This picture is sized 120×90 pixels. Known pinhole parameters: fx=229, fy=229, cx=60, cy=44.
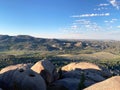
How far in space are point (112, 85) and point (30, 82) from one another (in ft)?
54.1

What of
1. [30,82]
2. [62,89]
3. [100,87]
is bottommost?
[62,89]

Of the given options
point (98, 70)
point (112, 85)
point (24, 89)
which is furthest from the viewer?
point (98, 70)

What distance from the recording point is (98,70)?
57.0 metres

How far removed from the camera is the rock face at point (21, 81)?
34000mm

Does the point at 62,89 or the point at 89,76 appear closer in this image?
the point at 62,89

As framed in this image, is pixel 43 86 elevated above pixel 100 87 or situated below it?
below

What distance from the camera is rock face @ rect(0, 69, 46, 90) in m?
34.0

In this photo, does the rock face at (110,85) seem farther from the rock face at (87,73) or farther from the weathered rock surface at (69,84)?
the rock face at (87,73)

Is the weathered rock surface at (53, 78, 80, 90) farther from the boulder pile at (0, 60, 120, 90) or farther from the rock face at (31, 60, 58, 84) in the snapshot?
the rock face at (31, 60, 58, 84)

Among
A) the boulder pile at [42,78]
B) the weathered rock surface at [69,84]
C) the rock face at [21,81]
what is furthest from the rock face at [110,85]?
the weathered rock surface at [69,84]

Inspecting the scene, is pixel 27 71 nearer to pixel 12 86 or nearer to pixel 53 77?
pixel 12 86

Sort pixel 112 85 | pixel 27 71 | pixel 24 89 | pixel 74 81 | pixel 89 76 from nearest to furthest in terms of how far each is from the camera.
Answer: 1. pixel 112 85
2. pixel 24 89
3. pixel 27 71
4. pixel 74 81
5. pixel 89 76

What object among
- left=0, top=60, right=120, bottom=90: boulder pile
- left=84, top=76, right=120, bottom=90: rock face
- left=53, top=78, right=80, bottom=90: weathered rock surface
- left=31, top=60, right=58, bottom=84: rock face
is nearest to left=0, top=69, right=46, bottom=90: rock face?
left=0, top=60, right=120, bottom=90: boulder pile

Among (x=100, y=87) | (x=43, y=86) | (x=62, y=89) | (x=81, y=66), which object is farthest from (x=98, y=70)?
(x=100, y=87)
